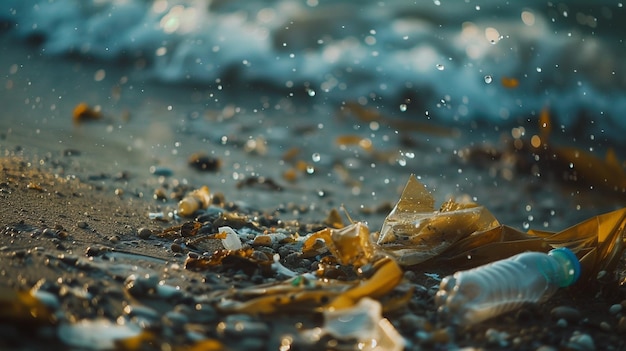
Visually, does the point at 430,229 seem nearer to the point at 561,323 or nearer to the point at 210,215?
the point at 561,323

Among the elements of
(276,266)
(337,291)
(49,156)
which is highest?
(337,291)

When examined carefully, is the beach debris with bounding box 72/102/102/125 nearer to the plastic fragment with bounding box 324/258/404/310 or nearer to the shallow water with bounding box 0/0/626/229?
the shallow water with bounding box 0/0/626/229

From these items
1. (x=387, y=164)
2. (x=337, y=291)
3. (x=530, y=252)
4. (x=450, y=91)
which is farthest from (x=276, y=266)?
(x=450, y=91)

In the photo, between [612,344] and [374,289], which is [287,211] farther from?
[612,344]

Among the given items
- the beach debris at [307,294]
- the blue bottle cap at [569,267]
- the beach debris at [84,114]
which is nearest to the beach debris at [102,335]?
the beach debris at [307,294]

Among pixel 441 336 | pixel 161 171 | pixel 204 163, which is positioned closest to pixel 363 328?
pixel 441 336

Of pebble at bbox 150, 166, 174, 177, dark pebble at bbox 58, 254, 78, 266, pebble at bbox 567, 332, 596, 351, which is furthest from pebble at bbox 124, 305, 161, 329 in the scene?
pebble at bbox 150, 166, 174, 177

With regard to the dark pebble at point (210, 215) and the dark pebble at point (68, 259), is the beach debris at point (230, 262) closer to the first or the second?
the dark pebble at point (68, 259)
